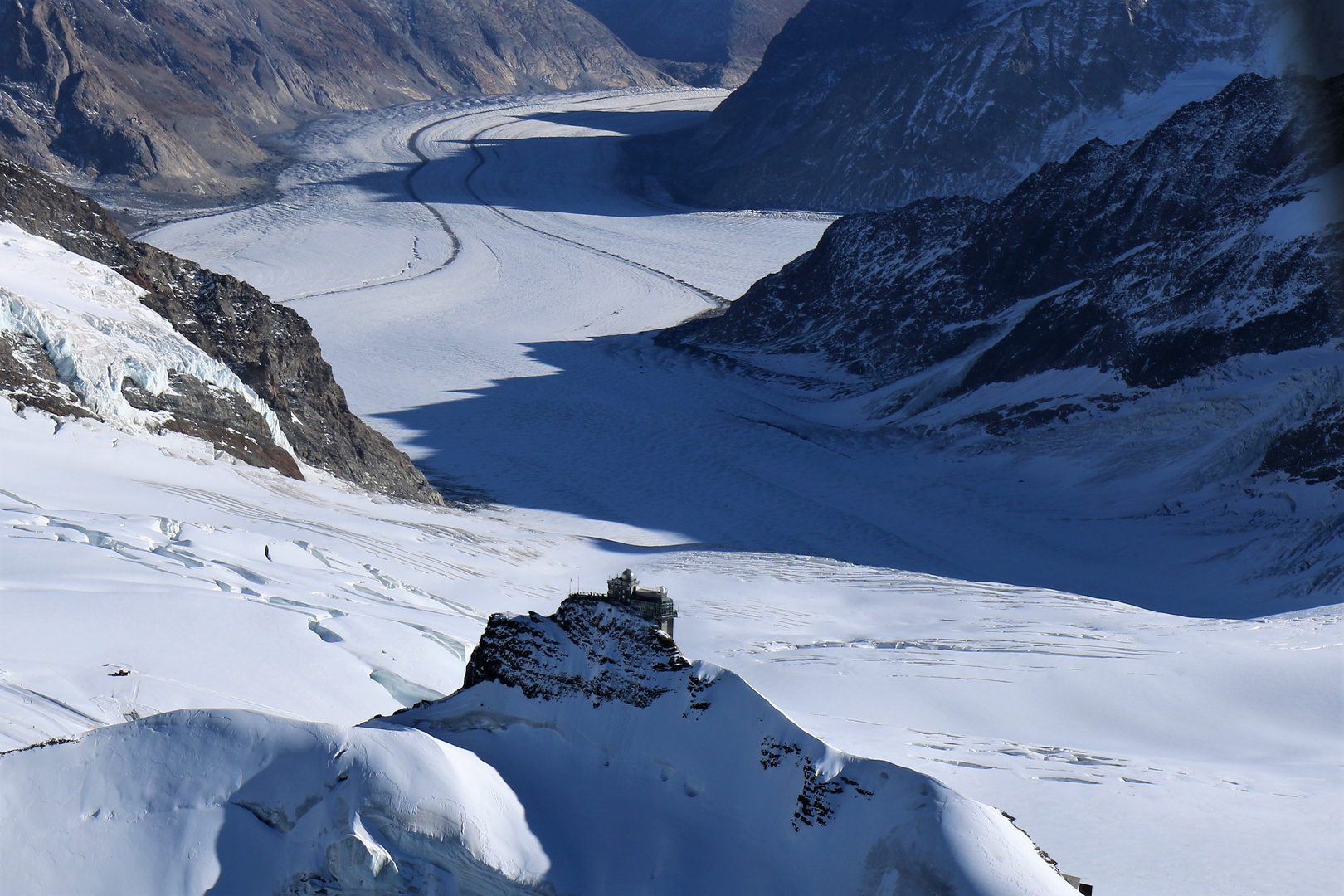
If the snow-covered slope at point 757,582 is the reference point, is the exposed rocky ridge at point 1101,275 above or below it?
above

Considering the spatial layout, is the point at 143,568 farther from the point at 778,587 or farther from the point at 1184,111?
the point at 1184,111

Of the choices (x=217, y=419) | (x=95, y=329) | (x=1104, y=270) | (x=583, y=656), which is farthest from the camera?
(x=1104, y=270)

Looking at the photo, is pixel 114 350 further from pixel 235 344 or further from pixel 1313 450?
pixel 1313 450

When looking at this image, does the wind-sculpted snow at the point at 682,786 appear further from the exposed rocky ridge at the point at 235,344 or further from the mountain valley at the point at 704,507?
the exposed rocky ridge at the point at 235,344

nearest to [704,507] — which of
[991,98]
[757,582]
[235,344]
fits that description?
[757,582]

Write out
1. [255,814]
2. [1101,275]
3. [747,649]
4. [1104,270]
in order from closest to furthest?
1. [255,814]
2. [747,649]
3. [1101,275]
4. [1104,270]

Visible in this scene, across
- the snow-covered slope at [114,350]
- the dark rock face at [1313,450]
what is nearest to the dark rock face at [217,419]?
the snow-covered slope at [114,350]

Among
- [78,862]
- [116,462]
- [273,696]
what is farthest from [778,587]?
[78,862]
